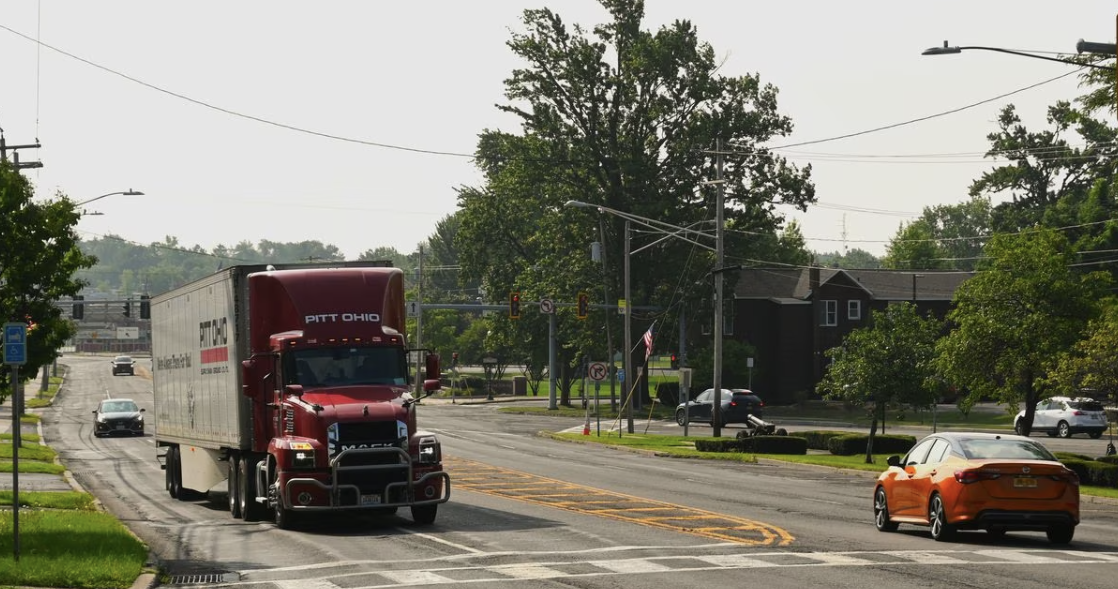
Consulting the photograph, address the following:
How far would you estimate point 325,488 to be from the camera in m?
21.6

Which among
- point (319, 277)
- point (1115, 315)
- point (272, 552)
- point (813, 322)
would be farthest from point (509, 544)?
point (813, 322)

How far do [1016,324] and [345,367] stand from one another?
26.7 meters

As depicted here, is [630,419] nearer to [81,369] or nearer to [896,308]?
[896,308]

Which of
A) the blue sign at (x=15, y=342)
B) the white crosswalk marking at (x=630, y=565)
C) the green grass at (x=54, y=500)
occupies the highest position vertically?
the blue sign at (x=15, y=342)

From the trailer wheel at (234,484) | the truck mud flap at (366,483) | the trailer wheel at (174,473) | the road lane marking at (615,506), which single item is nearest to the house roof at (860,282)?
the road lane marking at (615,506)

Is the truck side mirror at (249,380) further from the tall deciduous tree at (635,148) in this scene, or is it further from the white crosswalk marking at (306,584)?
the tall deciduous tree at (635,148)

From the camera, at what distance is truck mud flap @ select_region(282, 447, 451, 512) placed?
21.6 meters

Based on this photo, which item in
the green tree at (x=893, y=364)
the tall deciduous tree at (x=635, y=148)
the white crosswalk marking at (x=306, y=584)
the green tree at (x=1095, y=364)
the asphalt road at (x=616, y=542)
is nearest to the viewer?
the white crosswalk marking at (x=306, y=584)

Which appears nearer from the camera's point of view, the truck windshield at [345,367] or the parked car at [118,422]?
the truck windshield at [345,367]

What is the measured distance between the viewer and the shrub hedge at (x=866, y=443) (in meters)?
44.7

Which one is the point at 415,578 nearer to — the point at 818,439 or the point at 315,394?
the point at 315,394

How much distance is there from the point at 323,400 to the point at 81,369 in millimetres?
130888

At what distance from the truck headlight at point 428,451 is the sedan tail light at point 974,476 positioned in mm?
7813

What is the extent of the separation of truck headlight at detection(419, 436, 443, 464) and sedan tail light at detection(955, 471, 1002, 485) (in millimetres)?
7813
